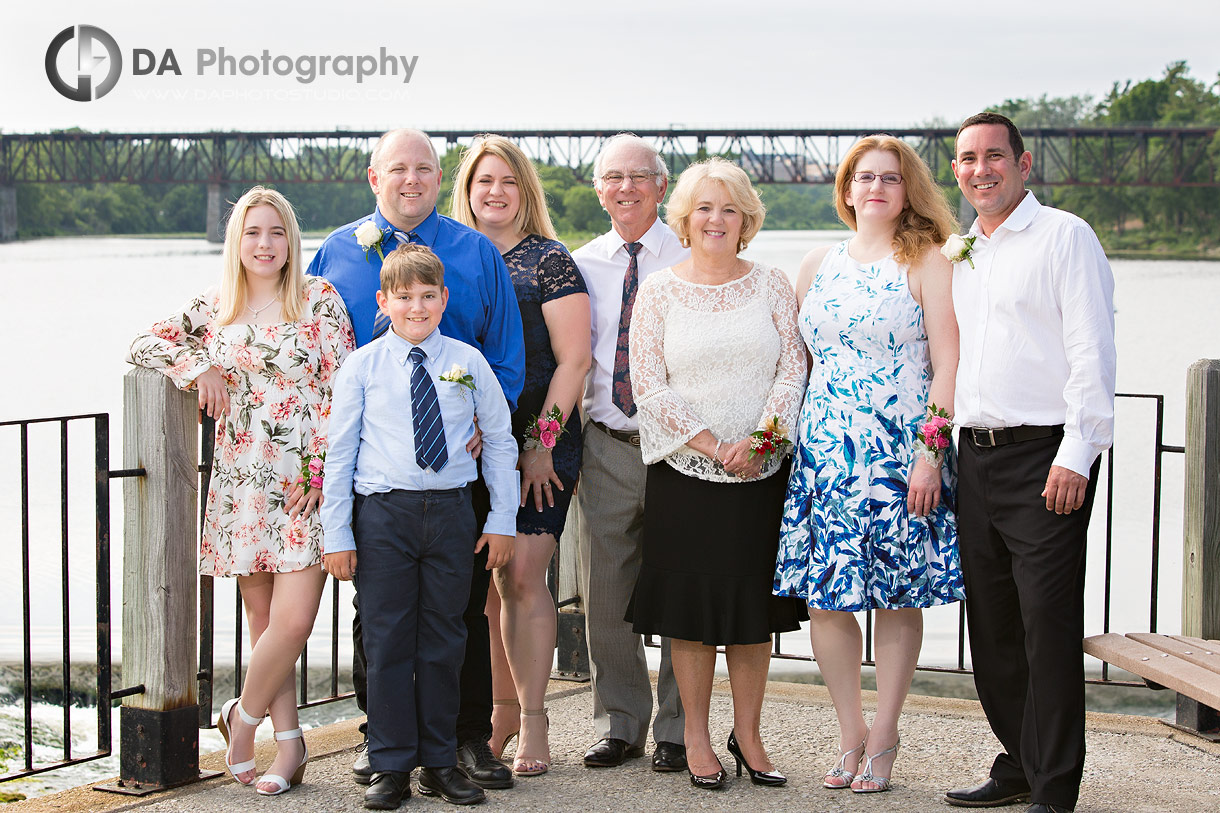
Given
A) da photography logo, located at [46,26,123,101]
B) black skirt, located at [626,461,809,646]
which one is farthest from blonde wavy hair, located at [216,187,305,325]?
da photography logo, located at [46,26,123,101]

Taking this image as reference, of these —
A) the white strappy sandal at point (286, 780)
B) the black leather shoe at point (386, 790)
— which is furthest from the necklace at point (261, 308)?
the black leather shoe at point (386, 790)

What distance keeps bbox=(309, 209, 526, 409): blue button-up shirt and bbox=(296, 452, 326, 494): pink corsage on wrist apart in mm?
393

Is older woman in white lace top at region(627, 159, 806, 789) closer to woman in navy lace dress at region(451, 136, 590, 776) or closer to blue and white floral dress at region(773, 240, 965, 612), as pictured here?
blue and white floral dress at region(773, 240, 965, 612)

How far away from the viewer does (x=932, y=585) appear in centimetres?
351

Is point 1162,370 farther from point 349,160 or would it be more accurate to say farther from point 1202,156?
point 349,160

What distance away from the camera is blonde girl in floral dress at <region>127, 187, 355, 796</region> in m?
3.48

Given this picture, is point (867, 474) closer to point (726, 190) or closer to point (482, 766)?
point (726, 190)

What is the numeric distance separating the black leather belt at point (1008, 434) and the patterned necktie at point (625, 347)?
3.42 ft

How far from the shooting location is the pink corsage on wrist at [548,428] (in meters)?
3.74

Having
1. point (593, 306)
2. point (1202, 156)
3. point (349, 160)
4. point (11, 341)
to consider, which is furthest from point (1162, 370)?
point (349, 160)

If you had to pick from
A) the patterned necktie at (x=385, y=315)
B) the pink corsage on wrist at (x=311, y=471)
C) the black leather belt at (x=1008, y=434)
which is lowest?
the pink corsage on wrist at (x=311, y=471)

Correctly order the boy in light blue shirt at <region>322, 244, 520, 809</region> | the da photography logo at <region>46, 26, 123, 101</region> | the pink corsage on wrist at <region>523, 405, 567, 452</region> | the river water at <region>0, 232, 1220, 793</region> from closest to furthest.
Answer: the boy in light blue shirt at <region>322, 244, 520, 809</region> → the pink corsage on wrist at <region>523, 405, 567, 452</region> → the river water at <region>0, 232, 1220, 793</region> → the da photography logo at <region>46, 26, 123, 101</region>

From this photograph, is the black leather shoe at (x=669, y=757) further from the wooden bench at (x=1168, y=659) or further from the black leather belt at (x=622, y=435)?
the wooden bench at (x=1168, y=659)

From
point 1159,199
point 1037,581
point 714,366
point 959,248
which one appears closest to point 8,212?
point 1159,199
